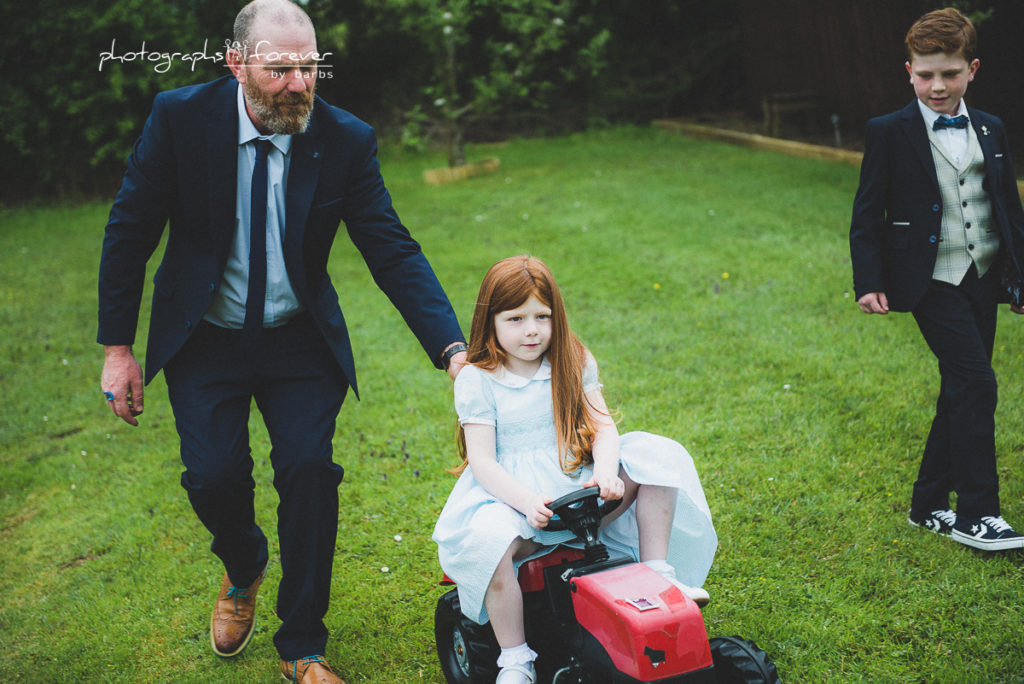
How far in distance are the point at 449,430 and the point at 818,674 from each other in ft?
9.22

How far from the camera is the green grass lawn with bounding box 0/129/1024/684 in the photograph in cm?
339

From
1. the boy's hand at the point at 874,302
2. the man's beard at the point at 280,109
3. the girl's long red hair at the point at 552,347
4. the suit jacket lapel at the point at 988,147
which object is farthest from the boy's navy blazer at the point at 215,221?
the suit jacket lapel at the point at 988,147

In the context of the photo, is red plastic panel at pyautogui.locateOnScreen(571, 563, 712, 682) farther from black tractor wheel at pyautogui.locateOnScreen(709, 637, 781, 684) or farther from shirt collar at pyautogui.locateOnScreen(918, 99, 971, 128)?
shirt collar at pyautogui.locateOnScreen(918, 99, 971, 128)

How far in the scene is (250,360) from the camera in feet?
10.2

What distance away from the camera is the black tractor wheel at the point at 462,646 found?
2.81 metres

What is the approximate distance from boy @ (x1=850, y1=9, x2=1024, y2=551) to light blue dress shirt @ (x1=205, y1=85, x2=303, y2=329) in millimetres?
2378

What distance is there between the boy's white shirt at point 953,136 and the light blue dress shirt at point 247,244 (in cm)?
262

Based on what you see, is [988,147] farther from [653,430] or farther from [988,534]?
[653,430]

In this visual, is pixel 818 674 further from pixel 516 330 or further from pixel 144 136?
pixel 144 136

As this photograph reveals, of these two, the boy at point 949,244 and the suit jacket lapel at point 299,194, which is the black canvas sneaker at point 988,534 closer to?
the boy at point 949,244

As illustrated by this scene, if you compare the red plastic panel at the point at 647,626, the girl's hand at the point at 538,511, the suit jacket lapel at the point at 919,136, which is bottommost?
the red plastic panel at the point at 647,626

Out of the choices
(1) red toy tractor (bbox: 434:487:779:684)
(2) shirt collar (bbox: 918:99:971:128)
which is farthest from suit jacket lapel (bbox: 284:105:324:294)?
(2) shirt collar (bbox: 918:99:971:128)

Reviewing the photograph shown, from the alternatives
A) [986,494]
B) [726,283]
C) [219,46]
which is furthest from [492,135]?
[986,494]

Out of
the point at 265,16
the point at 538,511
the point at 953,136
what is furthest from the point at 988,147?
the point at 265,16
